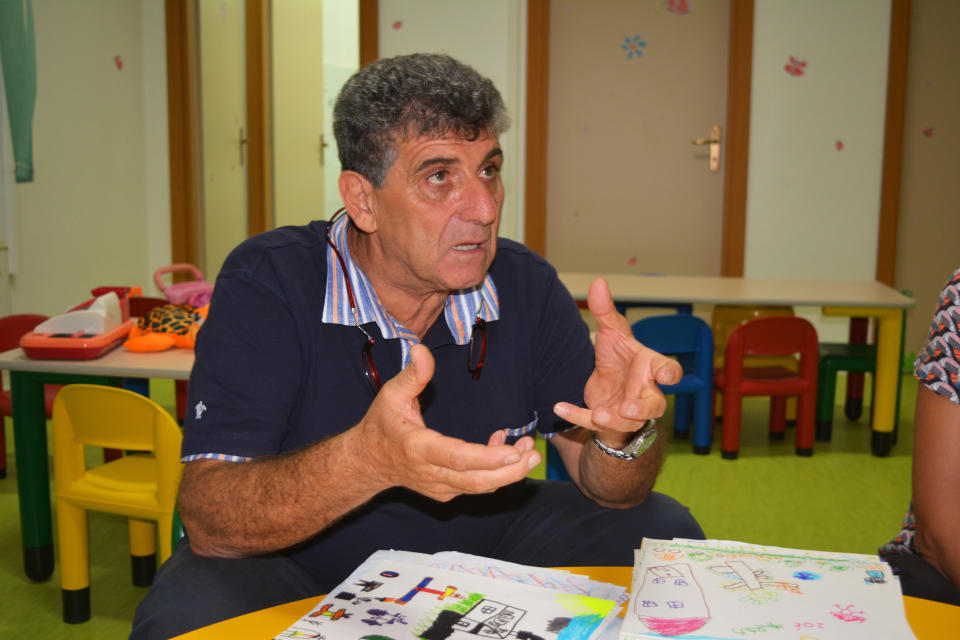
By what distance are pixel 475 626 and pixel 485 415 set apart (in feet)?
2.01

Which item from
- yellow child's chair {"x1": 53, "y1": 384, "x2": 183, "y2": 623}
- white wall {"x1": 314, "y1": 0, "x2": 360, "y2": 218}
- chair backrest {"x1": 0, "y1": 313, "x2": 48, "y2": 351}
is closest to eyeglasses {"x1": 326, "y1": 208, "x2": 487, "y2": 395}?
yellow child's chair {"x1": 53, "y1": 384, "x2": 183, "y2": 623}

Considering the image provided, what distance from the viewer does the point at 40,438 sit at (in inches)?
91.7

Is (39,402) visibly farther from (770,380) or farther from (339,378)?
(770,380)

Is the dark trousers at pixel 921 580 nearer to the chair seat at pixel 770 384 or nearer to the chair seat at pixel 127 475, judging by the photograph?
the chair seat at pixel 127 475

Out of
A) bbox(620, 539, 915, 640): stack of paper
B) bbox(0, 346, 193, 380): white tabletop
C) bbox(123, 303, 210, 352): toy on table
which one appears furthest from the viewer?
bbox(123, 303, 210, 352): toy on table

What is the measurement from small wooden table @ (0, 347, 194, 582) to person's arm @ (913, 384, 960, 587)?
1681 mm

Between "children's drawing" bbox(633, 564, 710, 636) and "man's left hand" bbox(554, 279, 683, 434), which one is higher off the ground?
"man's left hand" bbox(554, 279, 683, 434)

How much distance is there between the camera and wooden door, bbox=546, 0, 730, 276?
5363 millimetres

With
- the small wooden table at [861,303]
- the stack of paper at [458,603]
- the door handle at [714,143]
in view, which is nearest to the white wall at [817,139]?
the door handle at [714,143]

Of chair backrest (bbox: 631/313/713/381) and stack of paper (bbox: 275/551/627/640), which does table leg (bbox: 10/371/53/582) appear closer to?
stack of paper (bbox: 275/551/627/640)

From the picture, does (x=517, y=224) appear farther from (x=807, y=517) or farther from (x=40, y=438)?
(x=40, y=438)

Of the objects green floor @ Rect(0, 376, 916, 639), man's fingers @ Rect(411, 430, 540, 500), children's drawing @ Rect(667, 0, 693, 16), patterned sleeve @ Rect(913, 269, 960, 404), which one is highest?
children's drawing @ Rect(667, 0, 693, 16)

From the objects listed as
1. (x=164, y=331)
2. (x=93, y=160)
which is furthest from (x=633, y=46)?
(x=164, y=331)

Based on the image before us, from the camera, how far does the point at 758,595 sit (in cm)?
93
